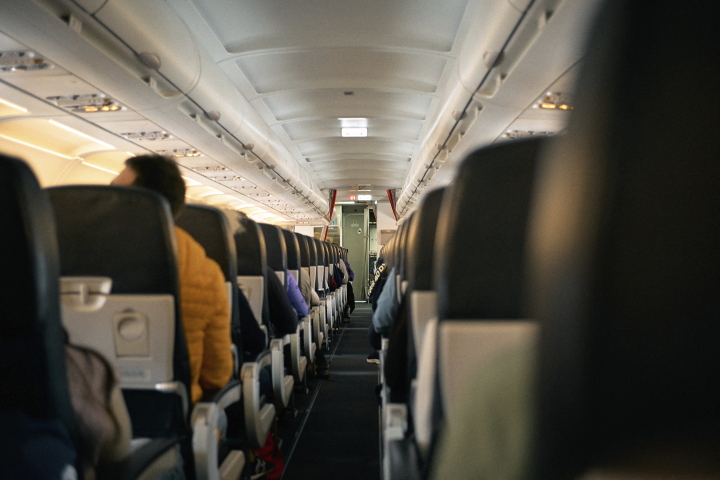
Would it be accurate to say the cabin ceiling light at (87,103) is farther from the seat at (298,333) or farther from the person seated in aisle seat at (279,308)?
the person seated in aisle seat at (279,308)

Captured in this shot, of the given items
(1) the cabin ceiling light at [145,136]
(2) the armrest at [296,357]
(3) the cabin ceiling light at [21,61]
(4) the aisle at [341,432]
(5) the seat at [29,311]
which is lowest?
(4) the aisle at [341,432]

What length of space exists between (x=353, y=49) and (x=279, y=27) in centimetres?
102

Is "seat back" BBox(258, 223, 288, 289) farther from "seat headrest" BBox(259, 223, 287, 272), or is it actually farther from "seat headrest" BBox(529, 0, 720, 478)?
"seat headrest" BBox(529, 0, 720, 478)

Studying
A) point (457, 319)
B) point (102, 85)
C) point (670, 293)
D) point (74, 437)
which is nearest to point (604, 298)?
point (670, 293)

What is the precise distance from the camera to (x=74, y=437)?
2.72ft

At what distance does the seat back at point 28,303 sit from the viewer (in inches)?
27.3

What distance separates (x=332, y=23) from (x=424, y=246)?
421 centimetres

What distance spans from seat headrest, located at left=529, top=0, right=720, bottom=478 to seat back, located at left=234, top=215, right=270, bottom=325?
91.5 inches

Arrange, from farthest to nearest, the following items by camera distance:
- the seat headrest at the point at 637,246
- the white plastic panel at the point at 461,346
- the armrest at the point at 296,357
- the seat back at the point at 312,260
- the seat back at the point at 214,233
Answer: the seat back at the point at 312,260
the armrest at the point at 296,357
the seat back at the point at 214,233
the white plastic panel at the point at 461,346
the seat headrest at the point at 637,246

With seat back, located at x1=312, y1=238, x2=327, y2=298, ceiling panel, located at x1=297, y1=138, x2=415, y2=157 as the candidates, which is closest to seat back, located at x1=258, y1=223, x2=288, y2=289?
seat back, located at x1=312, y1=238, x2=327, y2=298

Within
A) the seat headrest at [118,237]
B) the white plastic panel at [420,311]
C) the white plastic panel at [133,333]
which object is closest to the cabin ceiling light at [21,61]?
the seat headrest at [118,237]

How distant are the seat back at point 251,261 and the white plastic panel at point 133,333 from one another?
3.68 ft

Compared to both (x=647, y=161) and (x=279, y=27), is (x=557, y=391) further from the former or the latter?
(x=279, y=27)

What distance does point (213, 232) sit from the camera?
2.02 m
